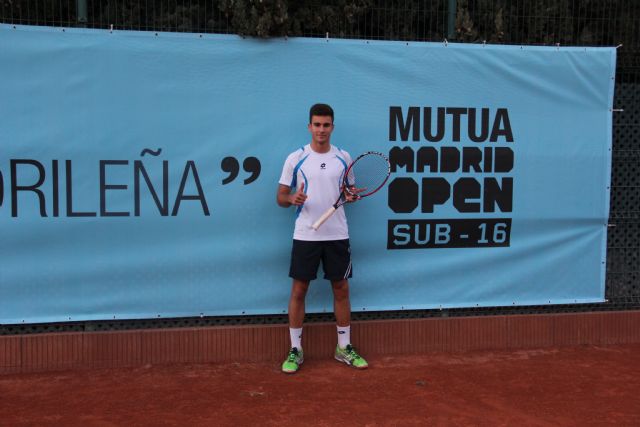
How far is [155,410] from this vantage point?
3.86m

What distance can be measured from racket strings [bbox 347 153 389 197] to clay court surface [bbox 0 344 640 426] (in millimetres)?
1319

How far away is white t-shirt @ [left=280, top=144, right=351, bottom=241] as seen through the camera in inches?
173

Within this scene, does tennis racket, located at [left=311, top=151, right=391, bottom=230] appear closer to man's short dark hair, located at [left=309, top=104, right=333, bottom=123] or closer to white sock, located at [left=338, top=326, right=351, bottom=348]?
man's short dark hair, located at [left=309, top=104, right=333, bottom=123]

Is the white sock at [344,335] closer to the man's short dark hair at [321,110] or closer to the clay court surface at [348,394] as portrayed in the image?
the clay court surface at [348,394]

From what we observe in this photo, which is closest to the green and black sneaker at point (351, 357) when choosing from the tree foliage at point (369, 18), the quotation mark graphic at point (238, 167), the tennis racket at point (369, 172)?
the tennis racket at point (369, 172)

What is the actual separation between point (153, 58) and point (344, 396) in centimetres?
265

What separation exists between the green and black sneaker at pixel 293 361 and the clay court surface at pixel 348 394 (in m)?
0.05

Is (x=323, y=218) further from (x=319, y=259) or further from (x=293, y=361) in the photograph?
(x=293, y=361)

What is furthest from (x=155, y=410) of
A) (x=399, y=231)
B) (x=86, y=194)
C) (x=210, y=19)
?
(x=210, y=19)

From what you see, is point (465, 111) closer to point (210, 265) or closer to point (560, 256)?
point (560, 256)

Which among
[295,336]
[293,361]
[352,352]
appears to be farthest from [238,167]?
[352,352]

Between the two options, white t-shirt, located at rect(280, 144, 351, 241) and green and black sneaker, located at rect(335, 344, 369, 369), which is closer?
white t-shirt, located at rect(280, 144, 351, 241)

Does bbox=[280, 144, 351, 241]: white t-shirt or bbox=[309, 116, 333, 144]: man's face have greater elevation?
bbox=[309, 116, 333, 144]: man's face

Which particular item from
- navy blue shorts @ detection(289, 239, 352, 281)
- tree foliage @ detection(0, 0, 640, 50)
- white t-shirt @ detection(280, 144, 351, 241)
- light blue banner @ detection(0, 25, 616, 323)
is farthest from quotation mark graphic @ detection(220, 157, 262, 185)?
tree foliage @ detection(0, 0, 640, 50)
